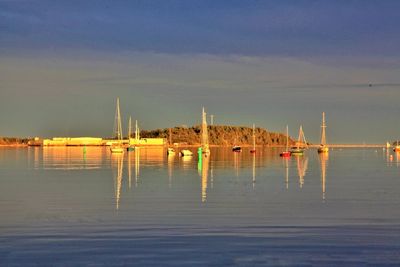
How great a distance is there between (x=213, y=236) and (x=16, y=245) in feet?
24.1

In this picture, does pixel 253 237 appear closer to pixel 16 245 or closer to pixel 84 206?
pixel 16 245

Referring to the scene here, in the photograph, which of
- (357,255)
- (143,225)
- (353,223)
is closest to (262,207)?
(353,223)

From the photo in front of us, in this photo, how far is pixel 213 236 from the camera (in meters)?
25.0

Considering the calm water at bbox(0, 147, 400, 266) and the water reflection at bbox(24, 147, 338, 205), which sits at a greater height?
the water reflection at bbox(24, 147, 338, 205)

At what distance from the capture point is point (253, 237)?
24781 millimetres

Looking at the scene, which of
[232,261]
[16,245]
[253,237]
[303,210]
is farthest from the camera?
[303,210]

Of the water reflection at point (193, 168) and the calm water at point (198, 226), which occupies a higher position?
the water reflection at point (193, 168)

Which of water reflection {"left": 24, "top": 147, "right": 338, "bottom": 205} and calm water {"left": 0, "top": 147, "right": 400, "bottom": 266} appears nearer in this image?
calm water {"left": 0, "top": 147, "right": 400, "bottom": 266}

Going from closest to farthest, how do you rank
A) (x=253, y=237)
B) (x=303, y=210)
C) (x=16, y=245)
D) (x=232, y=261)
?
(x=232, y=261), (x=16, y=245), (x=253, y=237), (x=303, y=210)

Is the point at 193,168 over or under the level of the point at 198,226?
over

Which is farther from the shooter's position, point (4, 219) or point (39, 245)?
point (4, 219)

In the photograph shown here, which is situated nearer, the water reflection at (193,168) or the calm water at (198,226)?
the calm water at (198,226)

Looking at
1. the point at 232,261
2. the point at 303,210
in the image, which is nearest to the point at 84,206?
the point at 303,210

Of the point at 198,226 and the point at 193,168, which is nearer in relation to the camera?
the point at 198,226
